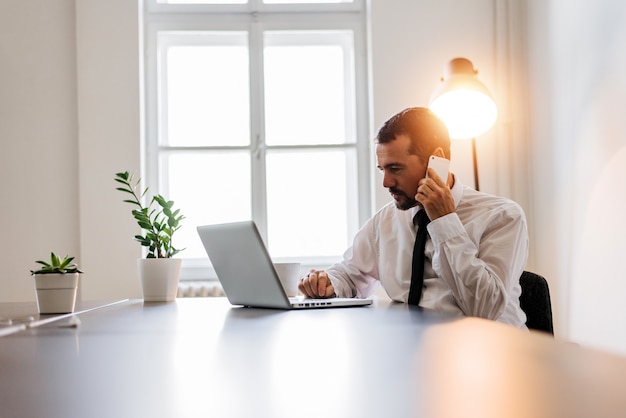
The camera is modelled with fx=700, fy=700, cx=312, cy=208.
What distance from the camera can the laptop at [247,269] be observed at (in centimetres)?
158

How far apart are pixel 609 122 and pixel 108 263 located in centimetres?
249

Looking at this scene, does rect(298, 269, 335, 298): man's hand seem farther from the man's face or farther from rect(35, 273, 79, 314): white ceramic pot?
rect(35, 273, 79, 314): white ceramic pot

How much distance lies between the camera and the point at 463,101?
124 inches

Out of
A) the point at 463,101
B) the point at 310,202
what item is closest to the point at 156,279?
the point at 463,101

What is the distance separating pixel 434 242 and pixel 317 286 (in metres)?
0.36

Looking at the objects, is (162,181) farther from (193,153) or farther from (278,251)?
(278,251)

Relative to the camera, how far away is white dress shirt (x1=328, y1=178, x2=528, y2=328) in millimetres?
1948

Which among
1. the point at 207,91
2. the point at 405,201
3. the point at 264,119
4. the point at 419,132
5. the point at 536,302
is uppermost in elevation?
the point at 207,91

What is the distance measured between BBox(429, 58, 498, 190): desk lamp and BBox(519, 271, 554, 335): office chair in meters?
1.21

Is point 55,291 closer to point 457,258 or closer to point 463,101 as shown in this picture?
point 457,258

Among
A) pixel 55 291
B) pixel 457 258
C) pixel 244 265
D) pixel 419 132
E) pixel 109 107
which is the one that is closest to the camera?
pixel 55 291

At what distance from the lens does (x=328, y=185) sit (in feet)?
13.3

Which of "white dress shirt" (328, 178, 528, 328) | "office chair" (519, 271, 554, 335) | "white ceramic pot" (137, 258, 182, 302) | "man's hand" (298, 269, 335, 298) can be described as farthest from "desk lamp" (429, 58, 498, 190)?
"white ceramic pot" (137, 258, 182, 302)

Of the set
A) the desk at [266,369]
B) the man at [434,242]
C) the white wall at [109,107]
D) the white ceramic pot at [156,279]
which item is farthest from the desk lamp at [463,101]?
the desk at [266,369]
